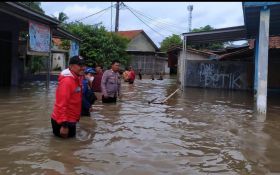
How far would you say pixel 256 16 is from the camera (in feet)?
48.6

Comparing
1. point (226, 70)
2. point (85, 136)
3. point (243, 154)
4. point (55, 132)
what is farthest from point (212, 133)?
point (226, 70)

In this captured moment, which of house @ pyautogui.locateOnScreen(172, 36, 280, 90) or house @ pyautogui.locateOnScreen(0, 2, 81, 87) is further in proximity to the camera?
house @ pyautogui.locateOnScreen(172, 36, 280, 90)

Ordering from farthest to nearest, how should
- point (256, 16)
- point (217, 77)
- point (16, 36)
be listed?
point (217, 77), point (16, 36), point (256, 16)

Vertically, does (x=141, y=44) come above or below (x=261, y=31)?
above

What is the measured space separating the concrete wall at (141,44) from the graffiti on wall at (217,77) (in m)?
26.0

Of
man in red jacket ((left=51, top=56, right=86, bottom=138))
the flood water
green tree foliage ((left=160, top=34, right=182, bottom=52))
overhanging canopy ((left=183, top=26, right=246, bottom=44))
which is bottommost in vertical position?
the flood water

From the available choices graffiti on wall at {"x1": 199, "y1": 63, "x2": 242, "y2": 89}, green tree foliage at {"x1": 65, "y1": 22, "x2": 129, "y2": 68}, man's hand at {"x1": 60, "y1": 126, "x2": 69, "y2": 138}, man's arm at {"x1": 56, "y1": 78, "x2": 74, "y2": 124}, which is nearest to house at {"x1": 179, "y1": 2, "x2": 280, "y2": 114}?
graffiti on wall at {"x1": 199, "y1": 63, "x2": 242, "y2": 89}

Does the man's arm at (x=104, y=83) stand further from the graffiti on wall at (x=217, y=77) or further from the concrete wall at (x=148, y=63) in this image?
the concrete wall at (x=148, y=63)

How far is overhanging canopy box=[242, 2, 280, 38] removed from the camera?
Answer: 11705 mm

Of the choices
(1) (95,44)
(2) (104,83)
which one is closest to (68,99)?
(2) (104,83)

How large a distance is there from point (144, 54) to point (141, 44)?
187 inches

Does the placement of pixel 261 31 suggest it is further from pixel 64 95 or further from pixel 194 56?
pixel 194 56

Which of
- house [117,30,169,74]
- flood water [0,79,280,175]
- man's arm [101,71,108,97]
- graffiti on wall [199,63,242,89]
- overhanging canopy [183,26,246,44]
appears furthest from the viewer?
house [117,30,169,74]

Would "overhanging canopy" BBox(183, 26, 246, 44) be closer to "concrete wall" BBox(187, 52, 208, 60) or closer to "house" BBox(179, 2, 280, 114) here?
"house" BBox(179, 2, 280, 114)
